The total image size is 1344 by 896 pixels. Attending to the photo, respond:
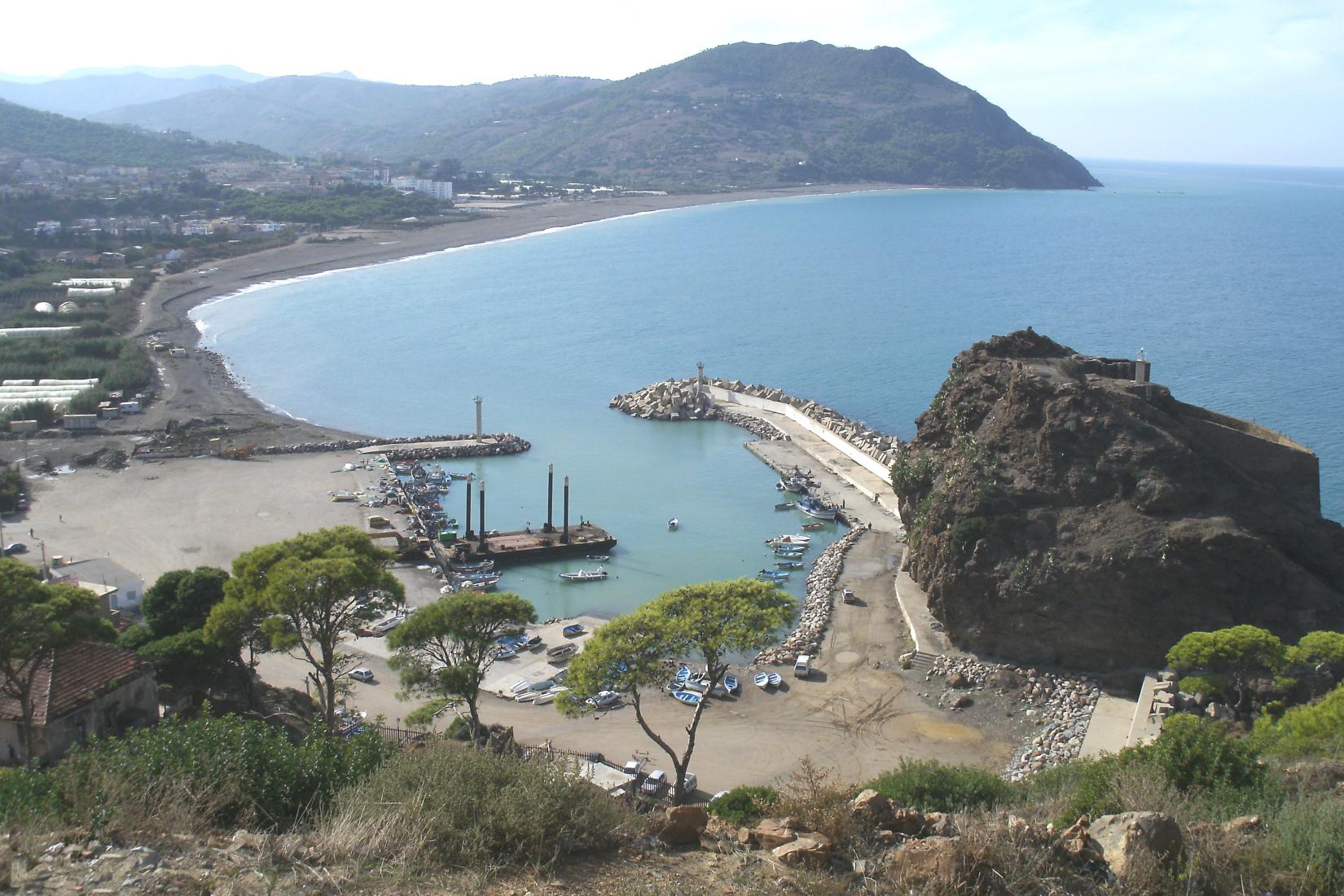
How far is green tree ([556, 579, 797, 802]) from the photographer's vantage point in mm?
15750

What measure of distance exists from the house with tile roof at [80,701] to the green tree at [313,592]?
1496 millimetres

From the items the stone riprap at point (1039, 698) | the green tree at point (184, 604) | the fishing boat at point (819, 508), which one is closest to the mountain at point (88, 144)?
the fishing boat at point (819, 508)

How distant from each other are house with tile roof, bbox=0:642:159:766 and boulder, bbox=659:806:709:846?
9.62 m

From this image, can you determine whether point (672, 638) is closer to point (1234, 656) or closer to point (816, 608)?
point (1234, 656)

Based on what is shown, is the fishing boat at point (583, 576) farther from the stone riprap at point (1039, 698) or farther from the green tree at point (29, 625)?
the green tree at point (29, 625)

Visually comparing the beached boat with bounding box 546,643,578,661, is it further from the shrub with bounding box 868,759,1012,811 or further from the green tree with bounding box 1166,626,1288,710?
the green tree with bounding box 1166,626,1288,710

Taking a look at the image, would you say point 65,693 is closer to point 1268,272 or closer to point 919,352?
point 919,352

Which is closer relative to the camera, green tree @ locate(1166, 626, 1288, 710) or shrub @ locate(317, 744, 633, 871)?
shrub @ locate(317, 744, 633, 871)

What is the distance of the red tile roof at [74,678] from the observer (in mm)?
15492

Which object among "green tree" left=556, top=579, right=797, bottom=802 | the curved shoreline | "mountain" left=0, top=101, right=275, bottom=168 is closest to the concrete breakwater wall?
the curved shoreline

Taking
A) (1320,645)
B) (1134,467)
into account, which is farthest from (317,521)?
(1320,645)

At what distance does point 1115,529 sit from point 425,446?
27.3m

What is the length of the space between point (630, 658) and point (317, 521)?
19597 mm

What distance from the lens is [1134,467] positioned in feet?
75.8
